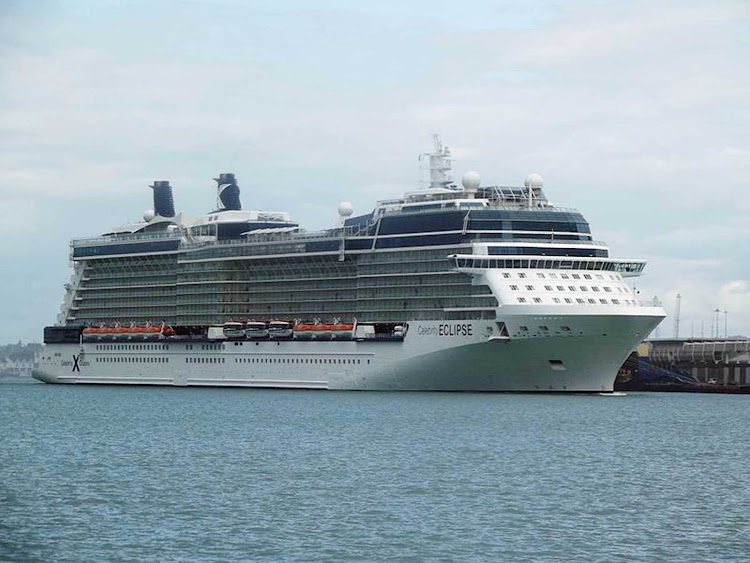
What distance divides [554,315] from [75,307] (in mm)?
51557

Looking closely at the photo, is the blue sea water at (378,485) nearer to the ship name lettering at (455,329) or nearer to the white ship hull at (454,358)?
the white ship hull at (454,358)

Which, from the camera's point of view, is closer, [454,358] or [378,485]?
[378,485]

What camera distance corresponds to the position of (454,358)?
278 ft

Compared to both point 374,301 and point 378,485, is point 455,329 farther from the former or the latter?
point 378,485

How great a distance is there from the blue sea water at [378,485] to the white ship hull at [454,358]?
20.4ft

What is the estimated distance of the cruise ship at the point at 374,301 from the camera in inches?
3265

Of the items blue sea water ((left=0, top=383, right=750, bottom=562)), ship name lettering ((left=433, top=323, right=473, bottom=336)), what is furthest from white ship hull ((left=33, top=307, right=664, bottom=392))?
blue sea water ((left=0, top=383, right=750, bottom=562))

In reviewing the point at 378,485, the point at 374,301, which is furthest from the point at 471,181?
the point at 378,485

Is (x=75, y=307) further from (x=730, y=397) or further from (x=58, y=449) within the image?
(x=58, y=449)

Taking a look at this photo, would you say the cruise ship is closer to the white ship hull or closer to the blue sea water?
the white ship hull

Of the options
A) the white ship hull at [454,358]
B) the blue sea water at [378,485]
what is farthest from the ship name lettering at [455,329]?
the blue sea water at [378,485]

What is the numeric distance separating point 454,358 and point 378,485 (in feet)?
130

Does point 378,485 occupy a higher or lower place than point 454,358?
lower

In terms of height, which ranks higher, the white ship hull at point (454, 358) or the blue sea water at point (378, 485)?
the white ship hull at point (454, 358)
